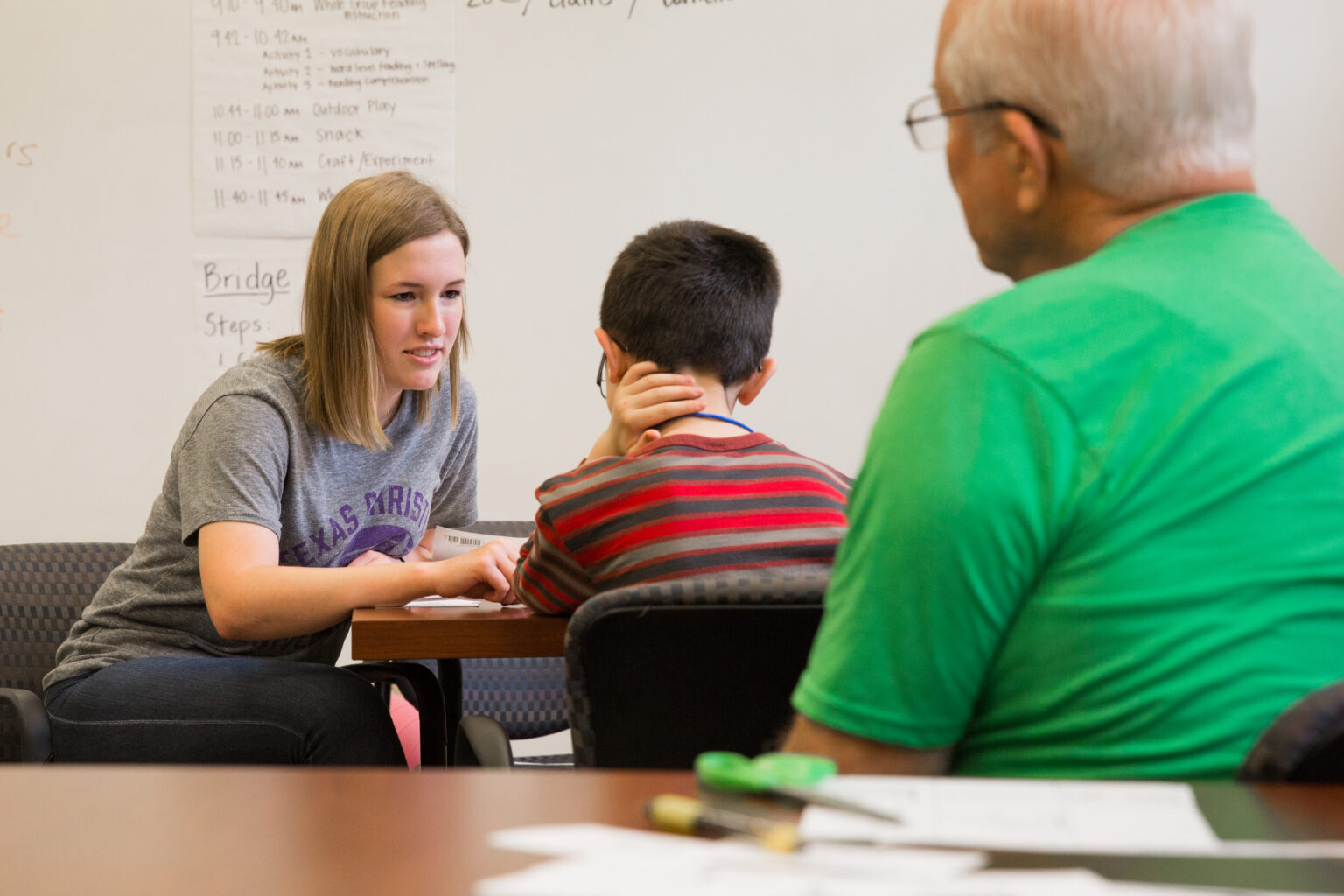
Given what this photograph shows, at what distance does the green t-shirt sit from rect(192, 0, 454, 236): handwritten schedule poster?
278 centimetres

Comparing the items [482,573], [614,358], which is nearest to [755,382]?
[614,358]

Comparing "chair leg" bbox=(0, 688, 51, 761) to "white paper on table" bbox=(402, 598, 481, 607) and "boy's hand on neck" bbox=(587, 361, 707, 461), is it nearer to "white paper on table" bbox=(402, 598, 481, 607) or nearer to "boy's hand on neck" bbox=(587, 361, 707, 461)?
"white paper on table" bbox=(402, 598, 481, 607)

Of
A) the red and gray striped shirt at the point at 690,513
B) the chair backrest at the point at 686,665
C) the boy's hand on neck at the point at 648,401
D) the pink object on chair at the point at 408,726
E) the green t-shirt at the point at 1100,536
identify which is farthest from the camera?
the pink object on chair at the point at 408,726

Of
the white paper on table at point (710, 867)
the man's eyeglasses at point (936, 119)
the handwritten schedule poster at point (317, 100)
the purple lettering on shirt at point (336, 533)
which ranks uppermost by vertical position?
the handwritten schedule poster at point (317, 100)

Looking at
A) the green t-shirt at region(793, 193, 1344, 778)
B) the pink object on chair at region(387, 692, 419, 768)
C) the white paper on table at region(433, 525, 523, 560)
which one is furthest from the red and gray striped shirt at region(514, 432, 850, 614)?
the pink object on chair at region(387, 692, 419, 768)

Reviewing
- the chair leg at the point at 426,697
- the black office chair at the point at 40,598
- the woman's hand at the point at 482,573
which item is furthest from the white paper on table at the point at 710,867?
the black office chair at the point at 40,598

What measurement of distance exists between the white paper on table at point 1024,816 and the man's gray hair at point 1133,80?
0.39 metres

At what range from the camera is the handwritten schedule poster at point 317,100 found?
127 inches

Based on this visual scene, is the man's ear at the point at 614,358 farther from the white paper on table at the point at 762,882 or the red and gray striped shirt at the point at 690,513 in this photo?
the white paper on table at the point at 762,882

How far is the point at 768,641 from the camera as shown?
108cm

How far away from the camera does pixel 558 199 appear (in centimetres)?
323

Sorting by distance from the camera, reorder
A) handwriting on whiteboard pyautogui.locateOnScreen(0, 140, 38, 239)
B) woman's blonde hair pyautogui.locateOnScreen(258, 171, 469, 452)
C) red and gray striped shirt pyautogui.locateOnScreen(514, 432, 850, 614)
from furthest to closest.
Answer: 1. handwriting on whiteboard pyautogui.locateOnScreen(0, 140, 38, 239)
2. woman's blonde hair pyautogui.locateOnScreen(258, 171, 469, 452)
3. red and gray striped shirt pyautogui.locateOnScreen(514, 432, 850, 614)

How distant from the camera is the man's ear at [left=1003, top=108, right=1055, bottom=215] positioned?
0.78 meters

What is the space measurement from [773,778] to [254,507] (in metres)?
1.31
